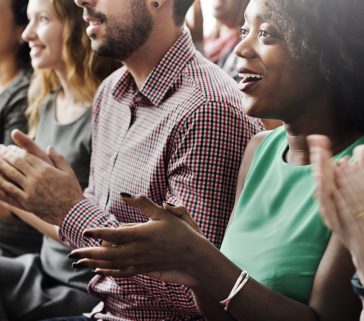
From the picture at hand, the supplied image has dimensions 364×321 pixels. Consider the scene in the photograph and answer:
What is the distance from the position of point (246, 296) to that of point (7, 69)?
1.78 m

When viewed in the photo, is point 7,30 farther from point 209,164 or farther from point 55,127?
point 209,164

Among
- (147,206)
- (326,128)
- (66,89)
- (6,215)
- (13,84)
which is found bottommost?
(6,215)

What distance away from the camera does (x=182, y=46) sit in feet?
5.83

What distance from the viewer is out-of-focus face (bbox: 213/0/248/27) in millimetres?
2545

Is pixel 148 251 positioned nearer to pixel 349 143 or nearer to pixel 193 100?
pixel 349 143

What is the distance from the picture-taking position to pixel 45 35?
229cm

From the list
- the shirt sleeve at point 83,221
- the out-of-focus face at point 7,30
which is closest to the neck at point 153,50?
the shirt sleeve at point 83,221

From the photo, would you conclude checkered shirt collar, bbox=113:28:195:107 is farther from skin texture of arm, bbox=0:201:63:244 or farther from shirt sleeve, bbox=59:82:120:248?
skin texture of arm, bbox=0:201:63:244

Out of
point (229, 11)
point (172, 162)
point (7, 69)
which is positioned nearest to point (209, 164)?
point (172, 162)

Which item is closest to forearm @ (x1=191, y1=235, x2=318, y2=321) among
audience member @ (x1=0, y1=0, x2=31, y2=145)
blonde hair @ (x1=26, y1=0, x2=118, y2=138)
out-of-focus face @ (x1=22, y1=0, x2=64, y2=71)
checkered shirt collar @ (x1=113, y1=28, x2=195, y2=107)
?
checkered shirt collar @ (x1=113, y1=28, x2=195, y2=107)

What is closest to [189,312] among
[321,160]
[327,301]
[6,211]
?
[327,301]

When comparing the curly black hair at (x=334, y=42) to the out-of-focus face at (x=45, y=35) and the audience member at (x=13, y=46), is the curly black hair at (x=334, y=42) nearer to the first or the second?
the out-of-focus face at (x=45, y=35)

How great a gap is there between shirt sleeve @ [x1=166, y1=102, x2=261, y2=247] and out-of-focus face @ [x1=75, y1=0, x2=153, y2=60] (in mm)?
306

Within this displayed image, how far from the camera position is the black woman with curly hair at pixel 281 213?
3.81 feet
